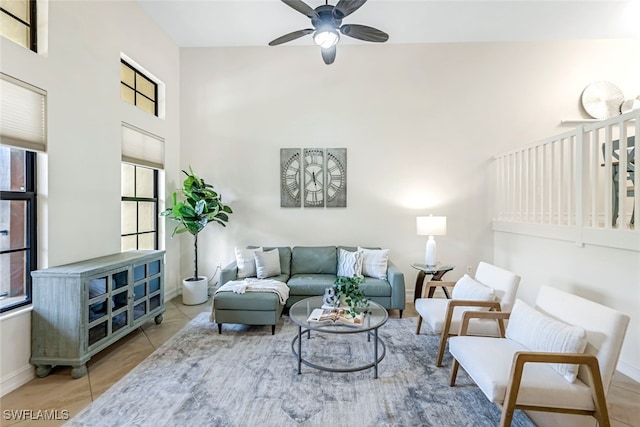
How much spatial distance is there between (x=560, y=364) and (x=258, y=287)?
8.73 ft

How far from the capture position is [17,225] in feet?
7.58

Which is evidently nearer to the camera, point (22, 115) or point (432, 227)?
point (22, 115)

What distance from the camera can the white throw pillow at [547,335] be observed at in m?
1.66

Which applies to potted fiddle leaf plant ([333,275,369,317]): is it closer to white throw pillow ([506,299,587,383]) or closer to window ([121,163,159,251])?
white throw pillow ([506,299,587,383])

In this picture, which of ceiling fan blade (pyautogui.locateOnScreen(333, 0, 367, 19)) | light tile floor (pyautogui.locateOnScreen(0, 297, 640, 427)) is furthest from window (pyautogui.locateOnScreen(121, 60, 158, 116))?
light tile floor (pyautogui.locateOnScreen(0, 297, 640, 427))

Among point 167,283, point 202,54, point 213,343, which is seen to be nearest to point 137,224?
point 167,283

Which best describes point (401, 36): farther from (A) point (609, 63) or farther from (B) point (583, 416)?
(B) point (583, 416)

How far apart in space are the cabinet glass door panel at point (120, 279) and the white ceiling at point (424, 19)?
10.9 ft

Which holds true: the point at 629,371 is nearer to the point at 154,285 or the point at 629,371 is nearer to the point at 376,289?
the point at 376,289

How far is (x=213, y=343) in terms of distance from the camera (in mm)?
2938

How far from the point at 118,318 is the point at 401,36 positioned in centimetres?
502

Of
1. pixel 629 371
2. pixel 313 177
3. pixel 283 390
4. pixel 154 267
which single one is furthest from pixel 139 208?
pixel 629 371

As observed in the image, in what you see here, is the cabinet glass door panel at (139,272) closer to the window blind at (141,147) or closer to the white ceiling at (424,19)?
the window blind at (141,147)

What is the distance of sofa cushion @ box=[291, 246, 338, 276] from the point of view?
4.14 meters
